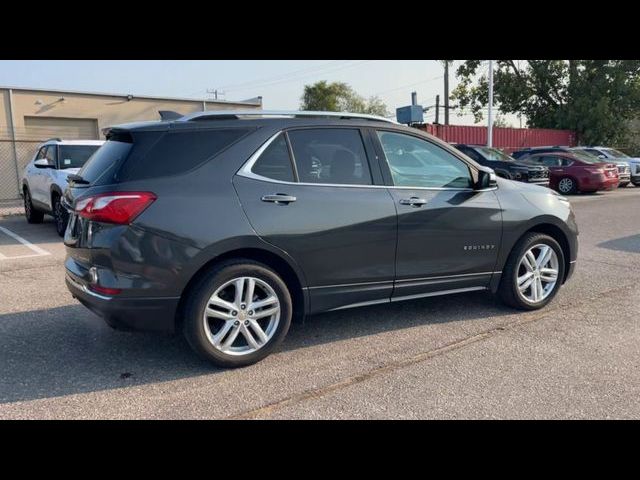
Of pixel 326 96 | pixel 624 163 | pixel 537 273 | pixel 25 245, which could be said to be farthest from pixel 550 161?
pixel 326 96

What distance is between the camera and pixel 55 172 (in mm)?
9312

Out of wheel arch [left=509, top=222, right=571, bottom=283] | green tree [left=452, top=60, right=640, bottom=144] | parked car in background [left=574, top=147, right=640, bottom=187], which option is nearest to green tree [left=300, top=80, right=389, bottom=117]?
green tree [left=452, top=60, right=640, bottom=144]

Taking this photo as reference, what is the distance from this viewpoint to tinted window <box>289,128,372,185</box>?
156 inches

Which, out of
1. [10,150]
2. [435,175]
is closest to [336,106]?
[10,150]

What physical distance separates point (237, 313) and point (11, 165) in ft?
57.2

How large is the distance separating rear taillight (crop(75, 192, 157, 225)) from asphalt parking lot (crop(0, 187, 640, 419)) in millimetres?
1091

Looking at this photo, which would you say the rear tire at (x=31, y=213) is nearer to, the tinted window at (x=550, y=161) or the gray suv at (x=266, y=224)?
the gray suv at (x=266, y=224)

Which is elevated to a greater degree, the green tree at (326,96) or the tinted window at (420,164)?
the green tree at (326,96)

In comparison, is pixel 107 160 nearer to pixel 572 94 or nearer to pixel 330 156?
pixel 330 156

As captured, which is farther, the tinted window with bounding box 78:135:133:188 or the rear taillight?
the tinted window with bounding box 78:135:133:188

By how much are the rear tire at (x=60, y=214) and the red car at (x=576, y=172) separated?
49.1ft

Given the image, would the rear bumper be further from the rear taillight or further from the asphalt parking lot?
the rear taillight

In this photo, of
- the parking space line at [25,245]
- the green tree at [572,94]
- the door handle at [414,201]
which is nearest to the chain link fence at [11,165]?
the parking space line at [25,245]

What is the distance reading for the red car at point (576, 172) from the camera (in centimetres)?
1803
